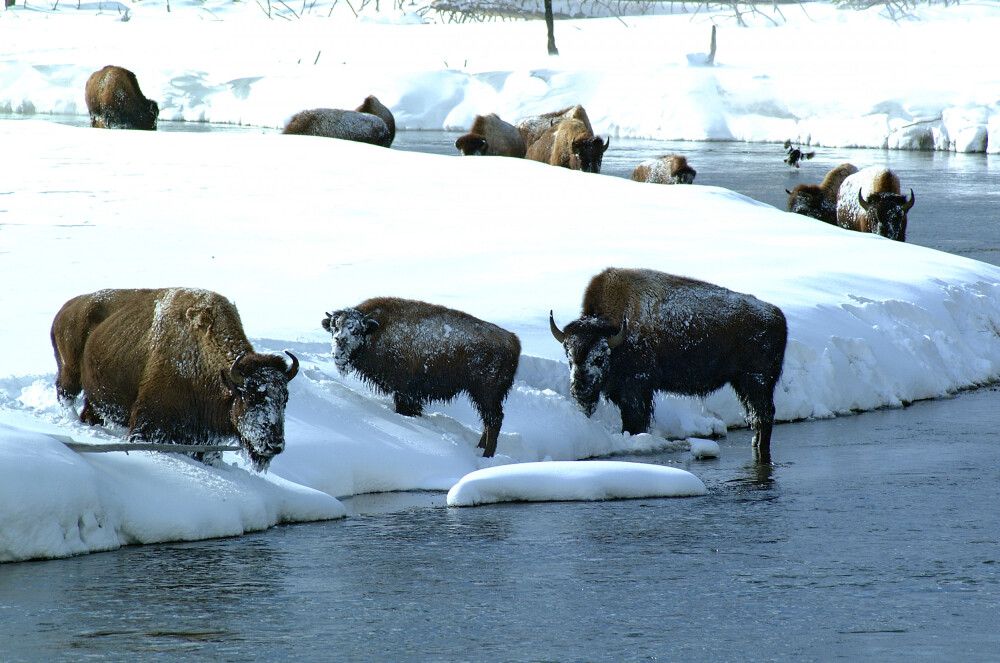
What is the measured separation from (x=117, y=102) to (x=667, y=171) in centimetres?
1030

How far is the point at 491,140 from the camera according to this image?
1024 inches

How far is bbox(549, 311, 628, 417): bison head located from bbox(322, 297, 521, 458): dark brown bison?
1.63ft

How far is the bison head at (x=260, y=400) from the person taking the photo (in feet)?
23.9

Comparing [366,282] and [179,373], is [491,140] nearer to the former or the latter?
[366,282]

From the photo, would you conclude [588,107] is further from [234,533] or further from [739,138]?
[234,533]

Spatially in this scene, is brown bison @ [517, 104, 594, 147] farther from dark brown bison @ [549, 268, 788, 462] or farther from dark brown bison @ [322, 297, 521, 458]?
dark brown bison @ [322, 297, 521, 458]

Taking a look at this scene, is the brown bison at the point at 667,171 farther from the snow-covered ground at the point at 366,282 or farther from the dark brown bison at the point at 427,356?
the dark brown bison at the point at 427,356

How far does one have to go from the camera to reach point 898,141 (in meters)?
36.8

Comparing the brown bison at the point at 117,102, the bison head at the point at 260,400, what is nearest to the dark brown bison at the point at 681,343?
the bison head at the point at 260,400

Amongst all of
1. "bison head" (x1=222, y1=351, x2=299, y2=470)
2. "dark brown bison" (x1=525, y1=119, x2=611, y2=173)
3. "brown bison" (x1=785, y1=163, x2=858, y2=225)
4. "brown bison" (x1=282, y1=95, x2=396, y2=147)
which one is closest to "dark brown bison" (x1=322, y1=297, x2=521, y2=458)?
"bison head" (x1=222, y1=351, x2=299, y2=470)

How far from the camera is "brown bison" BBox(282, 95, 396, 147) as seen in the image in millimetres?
25062

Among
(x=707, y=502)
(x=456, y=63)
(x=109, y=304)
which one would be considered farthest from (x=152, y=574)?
(x=456, y=63)

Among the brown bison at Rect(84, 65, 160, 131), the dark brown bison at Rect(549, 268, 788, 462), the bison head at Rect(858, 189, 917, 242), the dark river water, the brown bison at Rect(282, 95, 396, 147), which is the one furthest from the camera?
the brown bison at Rect(84, 65, 160, 131)

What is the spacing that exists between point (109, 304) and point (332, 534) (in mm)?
1790
